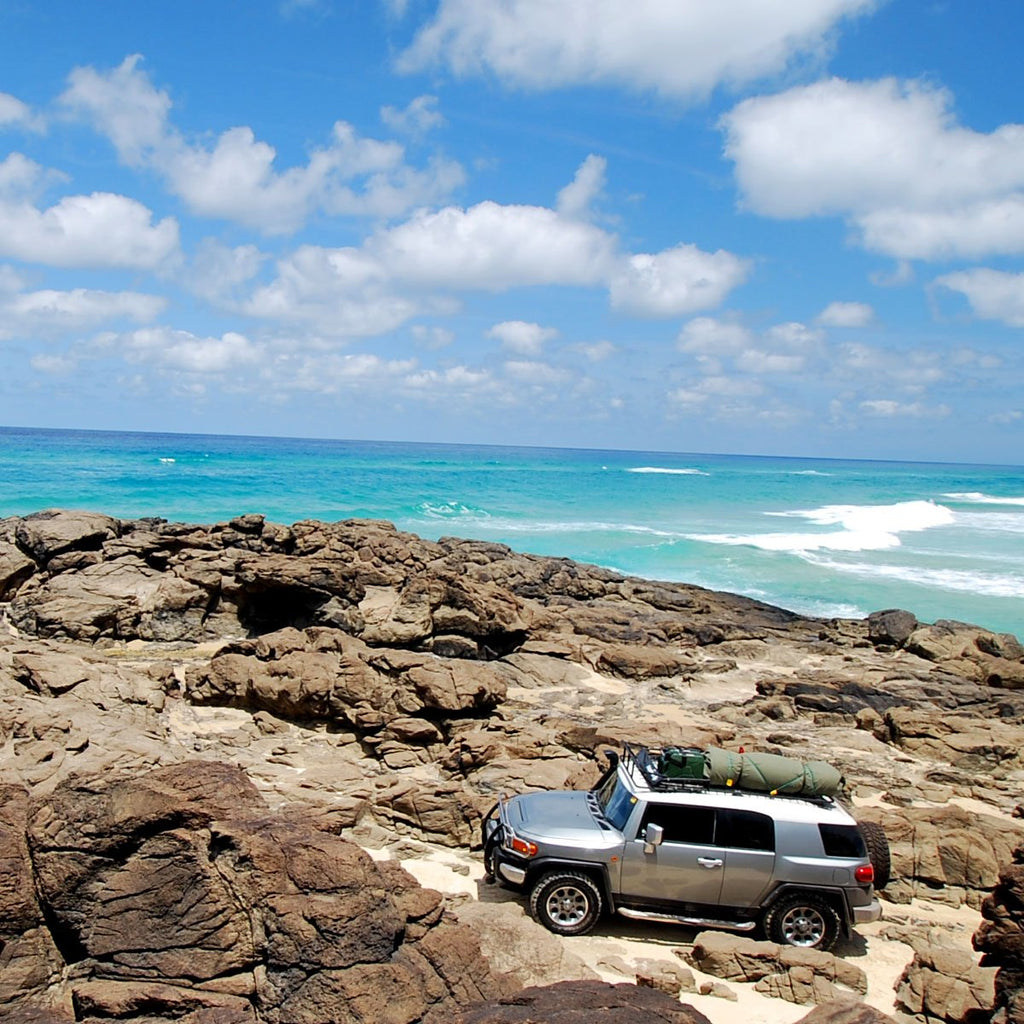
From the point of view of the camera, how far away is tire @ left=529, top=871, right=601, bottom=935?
920 cm

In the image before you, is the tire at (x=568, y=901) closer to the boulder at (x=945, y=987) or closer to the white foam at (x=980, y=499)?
the boulder at (x=945, y=987)

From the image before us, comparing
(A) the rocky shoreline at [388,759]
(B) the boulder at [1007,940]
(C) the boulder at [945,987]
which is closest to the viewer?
(A) the rocky shoreline at [388,759]

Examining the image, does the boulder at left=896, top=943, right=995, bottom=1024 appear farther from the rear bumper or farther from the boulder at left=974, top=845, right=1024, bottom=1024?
the boulder at left=974, top=845, right=1024, bottom=1024

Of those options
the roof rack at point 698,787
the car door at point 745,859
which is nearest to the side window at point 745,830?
the car door at point 745,859

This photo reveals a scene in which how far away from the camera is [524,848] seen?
9297 millimetres

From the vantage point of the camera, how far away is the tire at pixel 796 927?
30.6ft

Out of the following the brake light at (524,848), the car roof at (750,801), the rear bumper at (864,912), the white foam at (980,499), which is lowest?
the rear bumper at (864,912)

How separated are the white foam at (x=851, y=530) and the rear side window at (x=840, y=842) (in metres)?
45.6

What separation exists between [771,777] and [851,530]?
60.2 meters

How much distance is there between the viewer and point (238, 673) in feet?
51.5

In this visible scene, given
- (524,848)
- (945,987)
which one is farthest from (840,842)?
(524,848)

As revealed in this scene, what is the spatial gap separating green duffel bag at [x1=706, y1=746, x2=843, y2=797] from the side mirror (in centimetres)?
97

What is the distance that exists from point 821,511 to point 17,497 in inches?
2720

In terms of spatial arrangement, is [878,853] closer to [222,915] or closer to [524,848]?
[524,848]
